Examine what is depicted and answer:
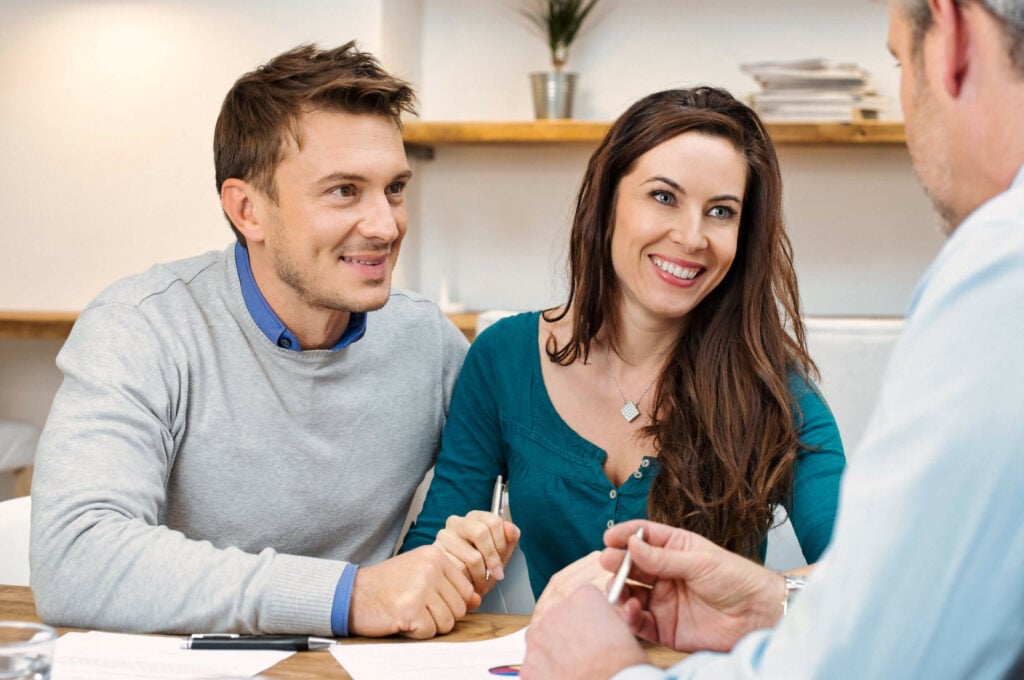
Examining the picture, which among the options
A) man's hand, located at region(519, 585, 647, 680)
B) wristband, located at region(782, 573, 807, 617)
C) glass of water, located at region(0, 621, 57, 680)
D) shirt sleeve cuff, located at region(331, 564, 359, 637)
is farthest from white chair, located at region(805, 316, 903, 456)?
glass of water, located at region(0, 621, 57, 680)

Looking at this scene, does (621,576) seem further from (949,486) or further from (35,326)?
(35,326)

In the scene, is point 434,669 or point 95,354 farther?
point 95,354

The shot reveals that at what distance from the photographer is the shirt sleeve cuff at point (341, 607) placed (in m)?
1.24

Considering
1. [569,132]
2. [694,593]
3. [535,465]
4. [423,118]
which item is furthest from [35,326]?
[694,593]

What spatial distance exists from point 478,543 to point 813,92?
2303 mm

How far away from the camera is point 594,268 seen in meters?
1.94

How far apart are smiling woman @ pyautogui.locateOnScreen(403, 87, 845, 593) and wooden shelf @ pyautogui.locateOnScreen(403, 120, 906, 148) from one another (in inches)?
56.5

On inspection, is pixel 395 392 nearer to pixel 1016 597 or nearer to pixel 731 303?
pixel 731 303

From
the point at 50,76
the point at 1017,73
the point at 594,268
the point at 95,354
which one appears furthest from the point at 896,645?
the point at 50,76

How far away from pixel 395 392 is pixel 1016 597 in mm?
1260

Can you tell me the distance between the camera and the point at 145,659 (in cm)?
114

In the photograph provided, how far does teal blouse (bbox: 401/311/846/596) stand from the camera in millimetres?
1749

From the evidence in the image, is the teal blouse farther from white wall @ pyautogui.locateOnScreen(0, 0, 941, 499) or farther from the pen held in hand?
white wall @ pyautogui.locateOnScreen(0, 0, 941, 499)

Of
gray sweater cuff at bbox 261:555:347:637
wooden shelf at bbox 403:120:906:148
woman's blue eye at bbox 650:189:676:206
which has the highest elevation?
wooden shelf at bbox 403:120:906:148
